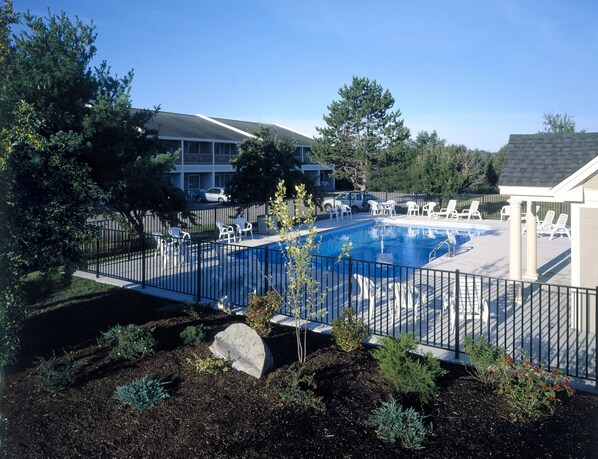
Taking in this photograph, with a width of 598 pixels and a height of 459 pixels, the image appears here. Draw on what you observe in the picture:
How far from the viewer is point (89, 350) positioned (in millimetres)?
7730

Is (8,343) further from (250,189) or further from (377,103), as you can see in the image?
(377,103)

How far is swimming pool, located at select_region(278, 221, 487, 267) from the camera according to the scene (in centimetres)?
1936

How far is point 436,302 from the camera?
10.9m

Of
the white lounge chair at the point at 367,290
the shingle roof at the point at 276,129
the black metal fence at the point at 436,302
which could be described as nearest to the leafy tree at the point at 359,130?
the shingle roof at the point at 276,129

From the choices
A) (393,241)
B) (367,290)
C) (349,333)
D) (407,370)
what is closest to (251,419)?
(407,370)

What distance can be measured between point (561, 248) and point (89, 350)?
16386 mm

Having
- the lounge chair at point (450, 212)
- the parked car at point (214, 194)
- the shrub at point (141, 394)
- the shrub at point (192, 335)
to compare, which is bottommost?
the shrub at point (141, 394)

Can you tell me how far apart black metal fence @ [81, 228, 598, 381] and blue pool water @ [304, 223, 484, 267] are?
431 cm

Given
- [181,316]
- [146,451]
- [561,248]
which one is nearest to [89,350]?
[181,316]

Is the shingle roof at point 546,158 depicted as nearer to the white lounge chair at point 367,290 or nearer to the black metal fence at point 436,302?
the black metal fence at point 436,302

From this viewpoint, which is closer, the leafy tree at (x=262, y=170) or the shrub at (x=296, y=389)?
the shrub at (x=296, y=389)

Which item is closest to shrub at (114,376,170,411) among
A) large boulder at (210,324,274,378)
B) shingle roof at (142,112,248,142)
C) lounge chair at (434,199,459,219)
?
large boulder at (210,324,274,378)

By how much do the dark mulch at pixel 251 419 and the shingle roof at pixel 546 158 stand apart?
16.6 ft

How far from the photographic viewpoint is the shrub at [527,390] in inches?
Result: 215
